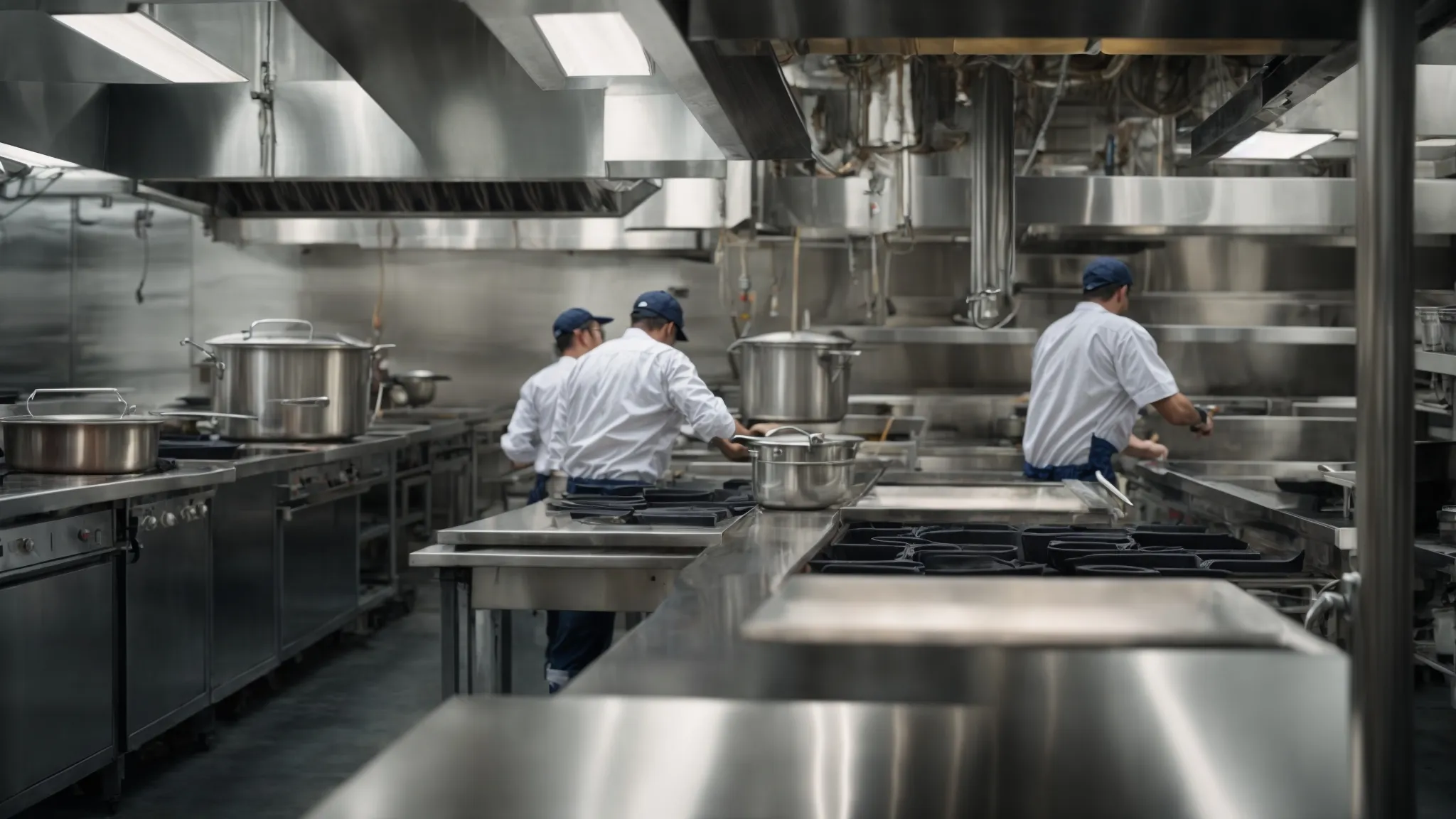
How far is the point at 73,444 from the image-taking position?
3.38 metres

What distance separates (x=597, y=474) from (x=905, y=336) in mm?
2070

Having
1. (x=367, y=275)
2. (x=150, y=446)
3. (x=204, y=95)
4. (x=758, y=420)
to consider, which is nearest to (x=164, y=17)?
(x=150, y=446)

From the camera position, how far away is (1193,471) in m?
4.43

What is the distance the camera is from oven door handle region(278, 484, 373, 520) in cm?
423

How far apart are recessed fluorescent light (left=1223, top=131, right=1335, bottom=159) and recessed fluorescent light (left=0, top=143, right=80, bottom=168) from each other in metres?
3.14

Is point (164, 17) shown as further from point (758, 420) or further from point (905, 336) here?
point (905, 336)

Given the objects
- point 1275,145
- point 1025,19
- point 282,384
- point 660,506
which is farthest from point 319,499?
point 1025,19

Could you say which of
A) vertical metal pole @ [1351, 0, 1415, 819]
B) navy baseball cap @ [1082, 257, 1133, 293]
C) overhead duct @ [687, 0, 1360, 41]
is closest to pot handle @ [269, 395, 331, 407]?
navy baseball cap @ [1082, 257, 1133, 293]

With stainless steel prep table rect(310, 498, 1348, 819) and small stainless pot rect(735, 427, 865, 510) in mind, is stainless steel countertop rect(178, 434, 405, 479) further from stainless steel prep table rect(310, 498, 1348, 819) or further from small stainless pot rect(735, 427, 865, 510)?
stainless steel prep table rect(310, 498, 1348, 819)

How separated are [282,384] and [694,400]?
1.58 metres

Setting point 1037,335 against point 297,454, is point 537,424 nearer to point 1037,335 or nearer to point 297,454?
point 297,454

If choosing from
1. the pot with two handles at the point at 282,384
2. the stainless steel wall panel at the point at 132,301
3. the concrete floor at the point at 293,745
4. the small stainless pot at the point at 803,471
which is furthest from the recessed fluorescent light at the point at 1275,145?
the stainless steel wall panel at the point at 132,301

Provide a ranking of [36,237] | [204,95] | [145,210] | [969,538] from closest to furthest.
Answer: [969,538]
[204,95]
[36,237]
[145,210]

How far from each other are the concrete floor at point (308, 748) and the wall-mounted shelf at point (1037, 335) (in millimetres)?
1941
